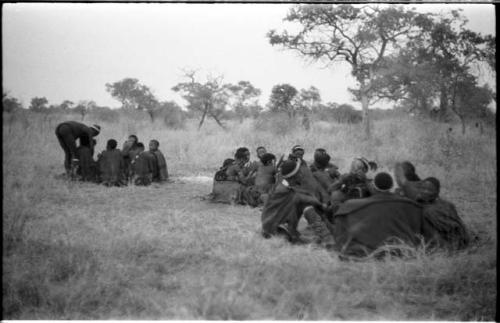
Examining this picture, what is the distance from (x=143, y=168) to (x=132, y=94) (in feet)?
53.2

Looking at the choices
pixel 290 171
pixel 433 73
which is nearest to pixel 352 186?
pixel 290 171

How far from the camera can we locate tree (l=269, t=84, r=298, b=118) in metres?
19.6

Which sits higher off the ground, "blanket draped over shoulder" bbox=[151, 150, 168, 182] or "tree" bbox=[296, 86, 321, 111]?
"tree" bbox=[296, 86, 321, 111]

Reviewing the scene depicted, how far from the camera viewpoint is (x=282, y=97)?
20.4 m

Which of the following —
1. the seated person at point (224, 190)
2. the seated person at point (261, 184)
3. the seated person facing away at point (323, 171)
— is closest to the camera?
the seated person facing away at point (323, 171)

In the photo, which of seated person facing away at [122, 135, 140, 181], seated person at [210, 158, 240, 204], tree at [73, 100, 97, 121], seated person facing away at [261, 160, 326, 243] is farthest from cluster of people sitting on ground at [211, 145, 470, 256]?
tree at [73, 100, 97, 121]

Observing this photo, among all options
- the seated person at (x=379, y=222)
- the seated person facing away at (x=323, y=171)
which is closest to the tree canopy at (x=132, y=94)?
the seated person facing away at (x=323, y=171)

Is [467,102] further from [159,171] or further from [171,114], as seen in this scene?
[171,114]

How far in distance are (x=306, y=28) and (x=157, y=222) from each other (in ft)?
32.9

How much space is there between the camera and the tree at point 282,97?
64.3 feet

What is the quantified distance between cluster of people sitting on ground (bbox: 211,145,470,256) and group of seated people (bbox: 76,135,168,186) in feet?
10.6

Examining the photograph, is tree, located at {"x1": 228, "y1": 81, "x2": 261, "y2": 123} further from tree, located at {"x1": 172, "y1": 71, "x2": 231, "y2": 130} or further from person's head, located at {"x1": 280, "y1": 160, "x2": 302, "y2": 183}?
person's head, located at {"x1": 280, "y1": 160, "x2": 302, "y2": 183}

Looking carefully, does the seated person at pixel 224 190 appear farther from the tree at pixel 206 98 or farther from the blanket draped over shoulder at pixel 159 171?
the tree at pixel 206 98

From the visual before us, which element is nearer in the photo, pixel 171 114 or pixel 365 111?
pixel 365 111
